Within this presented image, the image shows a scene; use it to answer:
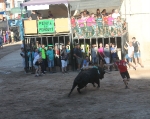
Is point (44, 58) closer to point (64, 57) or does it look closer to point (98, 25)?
point (64, 57)

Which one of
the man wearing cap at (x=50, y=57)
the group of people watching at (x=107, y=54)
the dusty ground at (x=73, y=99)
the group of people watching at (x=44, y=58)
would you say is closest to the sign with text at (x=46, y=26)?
the group of people watching at (x=44, y=58)

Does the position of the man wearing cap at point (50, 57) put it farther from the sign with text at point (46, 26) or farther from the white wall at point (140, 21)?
the white wall at point (140, 21)

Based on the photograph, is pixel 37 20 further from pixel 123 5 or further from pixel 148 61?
pixel 148 61

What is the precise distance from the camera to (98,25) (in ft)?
68.2

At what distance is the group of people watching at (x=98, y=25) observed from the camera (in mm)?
20672

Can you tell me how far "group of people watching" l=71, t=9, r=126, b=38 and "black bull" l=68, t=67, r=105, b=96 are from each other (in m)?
6.24

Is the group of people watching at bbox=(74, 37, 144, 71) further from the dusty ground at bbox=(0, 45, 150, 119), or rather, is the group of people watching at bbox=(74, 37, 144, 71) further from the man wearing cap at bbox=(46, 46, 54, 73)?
the dusty ground at bbox=(0, 45, 150, 119)

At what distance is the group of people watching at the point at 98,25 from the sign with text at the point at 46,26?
1235 mm

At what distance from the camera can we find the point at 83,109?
11461 millimetres

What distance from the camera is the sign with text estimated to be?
21188mm

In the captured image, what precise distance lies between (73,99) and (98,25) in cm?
853

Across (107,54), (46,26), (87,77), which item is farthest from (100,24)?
(87,77)

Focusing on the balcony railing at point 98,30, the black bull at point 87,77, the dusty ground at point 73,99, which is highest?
the balcony railing at point 98,30

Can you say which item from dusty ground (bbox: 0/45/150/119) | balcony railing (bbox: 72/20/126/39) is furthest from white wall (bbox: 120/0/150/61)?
dusty ground (bbox: 0/45/150/119)
